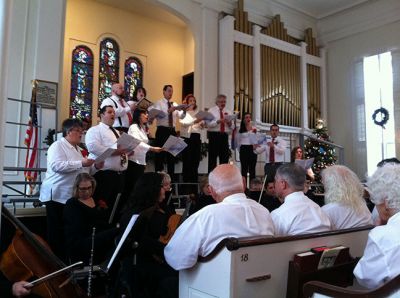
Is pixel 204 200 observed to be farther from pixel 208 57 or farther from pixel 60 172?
pixel 208 57

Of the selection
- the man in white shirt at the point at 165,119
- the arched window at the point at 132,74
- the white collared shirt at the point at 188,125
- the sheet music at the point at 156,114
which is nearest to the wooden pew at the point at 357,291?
the sheet music at the point at 156,114

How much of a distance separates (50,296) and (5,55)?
136cm

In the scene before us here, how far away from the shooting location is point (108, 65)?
925 cm

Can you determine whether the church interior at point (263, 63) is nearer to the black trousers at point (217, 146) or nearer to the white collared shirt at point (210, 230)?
the black trousers at point (217, 146)

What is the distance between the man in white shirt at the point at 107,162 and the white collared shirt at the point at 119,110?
890 millimetres

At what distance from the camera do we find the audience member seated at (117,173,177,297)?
2.49 m

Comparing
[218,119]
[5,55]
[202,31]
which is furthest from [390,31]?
[5,55]

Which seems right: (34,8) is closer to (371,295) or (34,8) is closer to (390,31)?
(371,295)

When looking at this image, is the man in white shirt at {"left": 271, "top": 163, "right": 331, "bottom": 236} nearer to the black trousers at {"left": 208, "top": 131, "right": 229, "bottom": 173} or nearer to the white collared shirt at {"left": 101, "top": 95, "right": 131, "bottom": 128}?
the white collared shirt at {"left": 101, "top": 95, "right": 131, "bottom": 128}

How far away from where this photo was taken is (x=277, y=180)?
270 centimetres

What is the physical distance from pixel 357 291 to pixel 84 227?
1.97m

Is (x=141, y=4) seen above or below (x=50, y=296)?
above

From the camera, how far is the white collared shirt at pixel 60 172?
3.71 meters

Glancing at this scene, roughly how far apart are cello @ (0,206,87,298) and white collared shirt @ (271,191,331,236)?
1.25m
